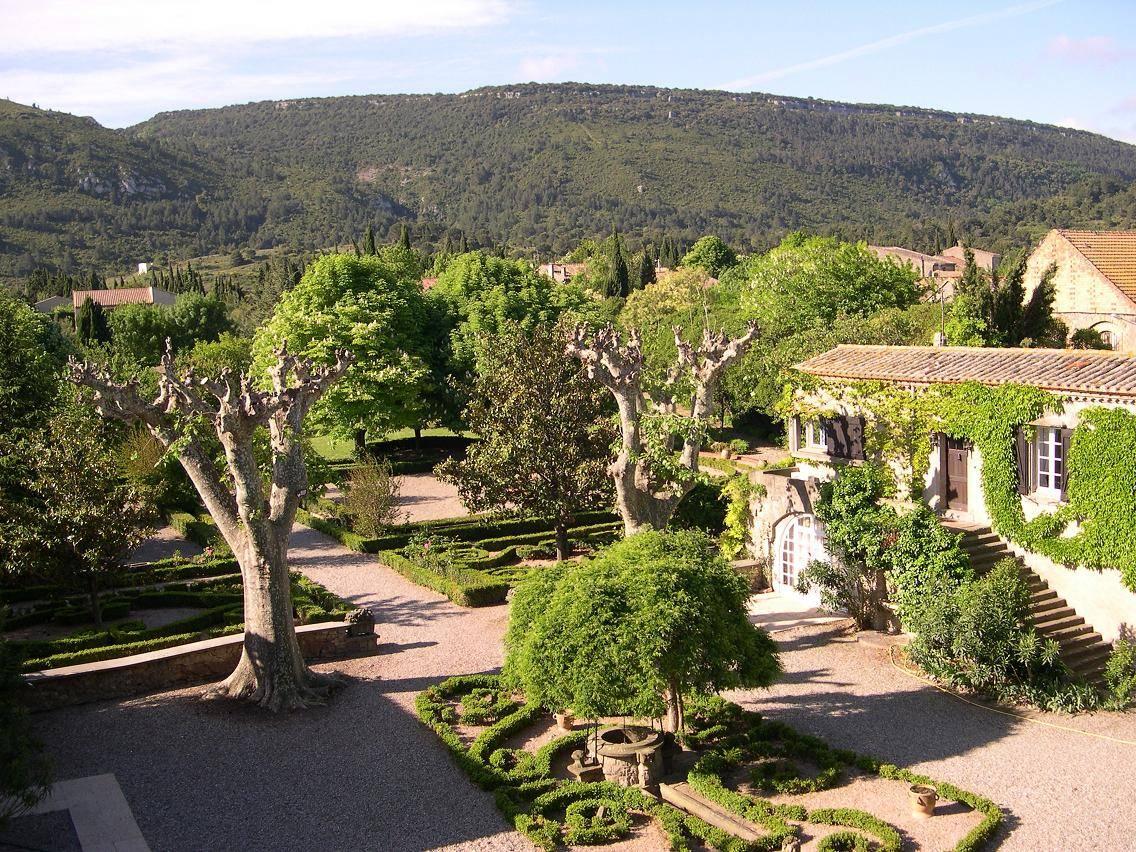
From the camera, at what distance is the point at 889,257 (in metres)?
49.8

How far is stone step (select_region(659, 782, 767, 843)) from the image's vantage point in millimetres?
13219

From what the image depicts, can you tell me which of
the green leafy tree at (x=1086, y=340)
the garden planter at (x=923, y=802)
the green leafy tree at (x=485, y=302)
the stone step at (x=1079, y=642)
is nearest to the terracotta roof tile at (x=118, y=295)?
the green leafy tree at (x=485, y=302)

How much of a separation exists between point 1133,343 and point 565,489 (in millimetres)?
20002

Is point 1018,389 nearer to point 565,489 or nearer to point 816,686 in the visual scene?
point 816,686

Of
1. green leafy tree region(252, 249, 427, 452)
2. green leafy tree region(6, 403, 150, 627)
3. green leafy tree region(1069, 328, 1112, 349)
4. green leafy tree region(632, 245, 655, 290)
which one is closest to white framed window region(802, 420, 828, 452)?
green leafy tree region(1069, 328, 1112, 349)

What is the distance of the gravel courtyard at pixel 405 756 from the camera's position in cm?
1350

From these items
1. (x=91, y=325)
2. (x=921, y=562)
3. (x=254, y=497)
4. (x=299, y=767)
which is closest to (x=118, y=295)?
(x=91, y=325)

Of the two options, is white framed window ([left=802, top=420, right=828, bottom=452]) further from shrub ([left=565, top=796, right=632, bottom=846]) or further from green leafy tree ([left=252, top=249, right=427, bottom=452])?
green leafy tree ([left=252, top=249, right=427, bottom=452])

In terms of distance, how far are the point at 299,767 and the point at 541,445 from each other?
41.7 feet

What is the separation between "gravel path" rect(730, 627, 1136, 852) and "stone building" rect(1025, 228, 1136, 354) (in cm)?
1898

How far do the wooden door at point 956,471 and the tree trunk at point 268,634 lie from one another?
13.9 meters

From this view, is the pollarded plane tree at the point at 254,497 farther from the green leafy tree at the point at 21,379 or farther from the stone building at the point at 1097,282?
the stone building at the point at 1097,282

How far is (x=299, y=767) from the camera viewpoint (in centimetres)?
1541

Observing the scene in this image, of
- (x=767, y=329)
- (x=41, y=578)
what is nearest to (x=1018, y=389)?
(x=41, y=578)
